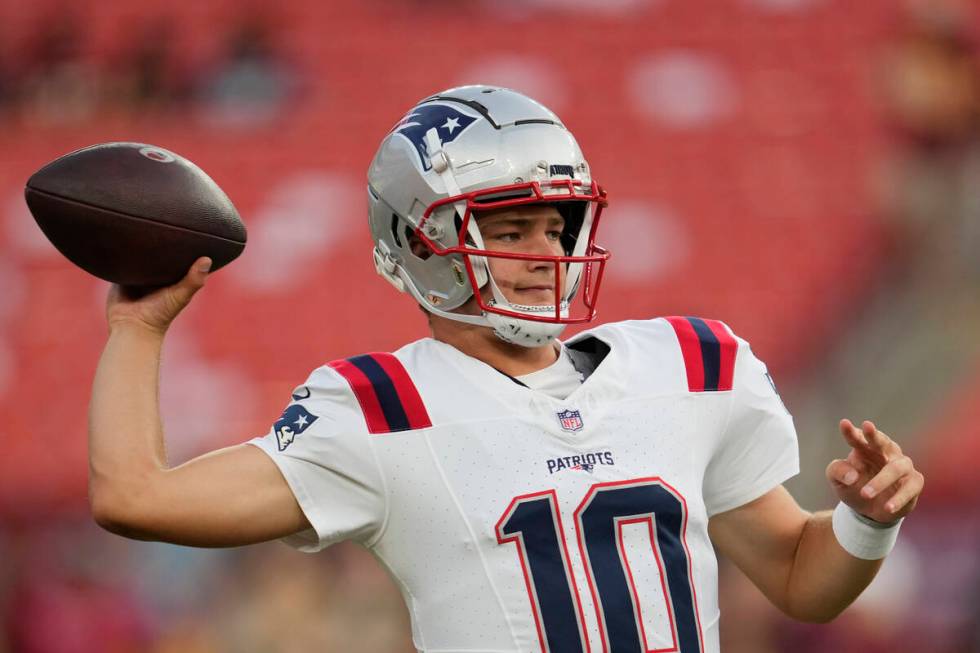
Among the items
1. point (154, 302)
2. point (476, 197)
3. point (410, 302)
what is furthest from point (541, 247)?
point (410, 302)

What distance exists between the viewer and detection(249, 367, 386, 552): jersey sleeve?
2.06 m

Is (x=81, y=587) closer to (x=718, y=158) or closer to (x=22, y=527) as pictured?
(x=22, y=527)

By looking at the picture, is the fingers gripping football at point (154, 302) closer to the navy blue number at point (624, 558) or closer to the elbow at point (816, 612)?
the navy blue number at point (624, 558)

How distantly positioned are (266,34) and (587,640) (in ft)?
20.5

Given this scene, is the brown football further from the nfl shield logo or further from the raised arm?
the nfl shield logo

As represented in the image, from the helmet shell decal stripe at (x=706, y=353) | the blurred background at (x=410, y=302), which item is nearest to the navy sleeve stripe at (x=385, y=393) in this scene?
the helmet shell decal stripe at (x=706, y=353)

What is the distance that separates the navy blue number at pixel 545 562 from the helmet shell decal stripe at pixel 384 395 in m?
0.20

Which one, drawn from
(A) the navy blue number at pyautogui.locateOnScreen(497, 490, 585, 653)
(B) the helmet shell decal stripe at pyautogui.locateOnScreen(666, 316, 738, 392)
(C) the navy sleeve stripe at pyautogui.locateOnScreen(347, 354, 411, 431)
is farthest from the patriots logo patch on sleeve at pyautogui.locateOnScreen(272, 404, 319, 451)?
(B) the helmet shell decal stripe at pyautogui.locateOnScreen(666, 316, 738, 392)

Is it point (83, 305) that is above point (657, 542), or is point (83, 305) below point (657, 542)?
below

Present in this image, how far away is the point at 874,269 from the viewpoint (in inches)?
268

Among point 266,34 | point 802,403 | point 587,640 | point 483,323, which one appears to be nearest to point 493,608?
point 587,640

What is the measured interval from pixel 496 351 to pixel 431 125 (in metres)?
0.40

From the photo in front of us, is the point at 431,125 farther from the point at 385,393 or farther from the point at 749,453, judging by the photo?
the point at 749,453

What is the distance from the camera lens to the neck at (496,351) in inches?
90.4
